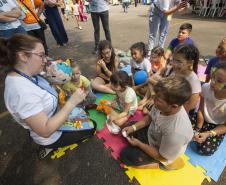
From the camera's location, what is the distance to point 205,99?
2.03 meters

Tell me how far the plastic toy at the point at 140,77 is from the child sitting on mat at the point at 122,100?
0.70 meters

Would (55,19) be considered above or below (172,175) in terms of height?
above

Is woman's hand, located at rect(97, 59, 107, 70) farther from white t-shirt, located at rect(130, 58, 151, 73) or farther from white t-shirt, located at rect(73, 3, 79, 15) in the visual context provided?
white t-shirt, located at rect(73, 3, 79, 15)

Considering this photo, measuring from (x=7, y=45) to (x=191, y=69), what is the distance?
1.95 m

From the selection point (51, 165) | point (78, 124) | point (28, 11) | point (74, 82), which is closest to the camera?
point (51, 165)

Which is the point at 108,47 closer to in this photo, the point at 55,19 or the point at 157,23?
the point at 157,23

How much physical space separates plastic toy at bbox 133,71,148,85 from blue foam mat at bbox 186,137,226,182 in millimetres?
1367

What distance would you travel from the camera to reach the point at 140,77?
122 inches

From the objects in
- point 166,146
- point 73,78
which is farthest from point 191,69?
point 73,78

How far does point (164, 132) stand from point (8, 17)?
9.46 ft

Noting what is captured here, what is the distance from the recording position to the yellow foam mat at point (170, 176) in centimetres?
178

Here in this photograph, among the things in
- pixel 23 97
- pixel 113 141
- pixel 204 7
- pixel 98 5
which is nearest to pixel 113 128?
pixel 113 141

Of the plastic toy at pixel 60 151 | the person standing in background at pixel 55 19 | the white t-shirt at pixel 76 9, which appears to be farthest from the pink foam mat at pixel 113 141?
the white t-shirt at pixel 76 9

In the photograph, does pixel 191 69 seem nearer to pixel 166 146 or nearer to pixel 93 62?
pixel 166 146
